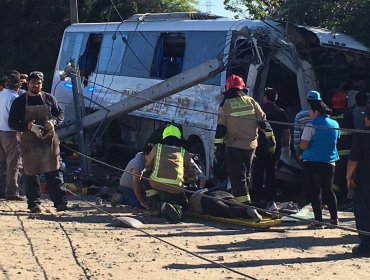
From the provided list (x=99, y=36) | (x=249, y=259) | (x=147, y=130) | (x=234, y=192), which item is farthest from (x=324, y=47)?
(x=99, y=36)

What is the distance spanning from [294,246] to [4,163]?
15.3 feet

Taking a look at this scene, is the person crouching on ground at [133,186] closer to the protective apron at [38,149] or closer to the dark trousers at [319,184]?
the protective apron at [38,149]

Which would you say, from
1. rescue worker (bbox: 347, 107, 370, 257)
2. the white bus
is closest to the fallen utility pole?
the white bus

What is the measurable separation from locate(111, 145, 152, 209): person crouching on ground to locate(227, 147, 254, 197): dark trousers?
3.33ft

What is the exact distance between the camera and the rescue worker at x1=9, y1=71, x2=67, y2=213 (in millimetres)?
8891

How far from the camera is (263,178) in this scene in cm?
1048

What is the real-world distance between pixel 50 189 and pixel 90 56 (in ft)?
24.4

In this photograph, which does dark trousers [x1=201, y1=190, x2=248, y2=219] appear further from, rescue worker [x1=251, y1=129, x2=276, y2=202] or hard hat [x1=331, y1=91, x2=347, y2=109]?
hard hat [x1=331, y1=91, x2=347, y2=109]

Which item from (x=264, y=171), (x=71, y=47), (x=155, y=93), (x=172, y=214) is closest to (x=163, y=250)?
(x=172, y=214)

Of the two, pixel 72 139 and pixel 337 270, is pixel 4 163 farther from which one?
pixel 337 270

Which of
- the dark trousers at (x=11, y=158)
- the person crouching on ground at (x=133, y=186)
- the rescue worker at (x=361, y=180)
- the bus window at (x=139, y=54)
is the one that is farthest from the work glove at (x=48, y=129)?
the bus window at (x=139, y=54)

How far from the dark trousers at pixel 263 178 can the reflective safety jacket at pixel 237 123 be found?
125 cm

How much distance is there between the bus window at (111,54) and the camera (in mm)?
14523

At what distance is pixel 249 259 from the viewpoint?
6.71m
